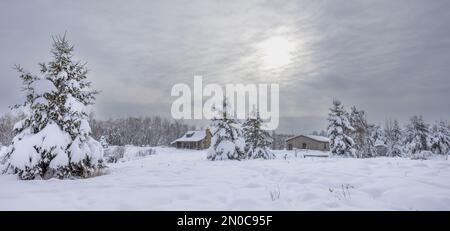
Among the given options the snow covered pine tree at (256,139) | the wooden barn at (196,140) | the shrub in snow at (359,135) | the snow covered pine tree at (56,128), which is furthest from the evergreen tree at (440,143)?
the wooden barn at (196,140)

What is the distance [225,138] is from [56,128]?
53.4 ft

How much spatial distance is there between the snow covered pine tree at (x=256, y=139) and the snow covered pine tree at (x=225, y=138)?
214 inches

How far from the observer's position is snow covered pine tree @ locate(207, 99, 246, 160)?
24.8 meters

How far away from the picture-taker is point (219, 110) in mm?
26812

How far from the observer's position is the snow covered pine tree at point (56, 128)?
34.2ft

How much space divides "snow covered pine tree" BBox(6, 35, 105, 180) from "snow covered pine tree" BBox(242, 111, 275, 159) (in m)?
21.1

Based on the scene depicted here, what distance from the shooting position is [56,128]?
1107 centimetres

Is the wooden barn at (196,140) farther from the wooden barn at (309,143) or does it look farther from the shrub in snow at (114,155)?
the shrub in snow at (114,155)

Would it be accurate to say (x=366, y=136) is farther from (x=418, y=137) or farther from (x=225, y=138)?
(x=225, y=138)

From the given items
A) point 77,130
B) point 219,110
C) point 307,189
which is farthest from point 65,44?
point 219,110

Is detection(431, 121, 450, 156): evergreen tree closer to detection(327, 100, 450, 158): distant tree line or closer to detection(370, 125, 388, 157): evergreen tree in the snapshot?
detection(327, 100, 450, 158): distant tree line


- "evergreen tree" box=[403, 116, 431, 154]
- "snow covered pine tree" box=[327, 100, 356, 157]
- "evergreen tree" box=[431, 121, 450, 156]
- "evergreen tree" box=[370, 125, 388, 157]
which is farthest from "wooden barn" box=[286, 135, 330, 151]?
"snow covered pine tree" box=[327, 100, 356, 157]
